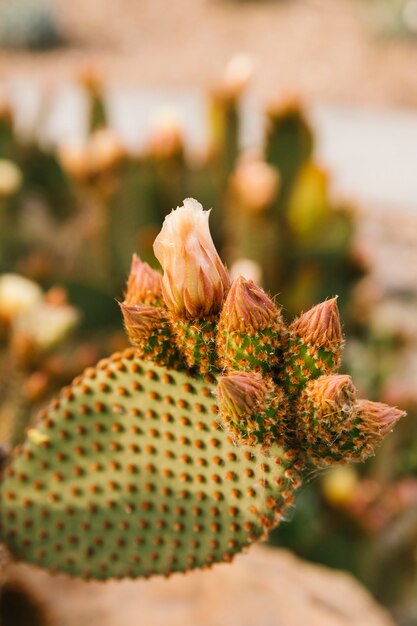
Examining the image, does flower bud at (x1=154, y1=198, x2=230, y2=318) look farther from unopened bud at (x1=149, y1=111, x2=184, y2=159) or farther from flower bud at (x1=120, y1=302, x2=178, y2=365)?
unopened bud at (x1=149, y1=111, x2=184, y2=159)

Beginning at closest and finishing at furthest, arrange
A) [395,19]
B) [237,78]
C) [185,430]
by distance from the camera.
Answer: [185,430]
[237,78]
[395,19]

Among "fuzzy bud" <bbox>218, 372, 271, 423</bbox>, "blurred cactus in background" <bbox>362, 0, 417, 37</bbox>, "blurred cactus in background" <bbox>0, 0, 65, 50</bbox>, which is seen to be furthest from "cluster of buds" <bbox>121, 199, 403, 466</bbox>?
"blurred cactus in background" <bbox>0, 0, 65, 50</bbox>

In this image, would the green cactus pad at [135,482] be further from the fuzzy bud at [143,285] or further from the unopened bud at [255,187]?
the unopened bud at [255,187]

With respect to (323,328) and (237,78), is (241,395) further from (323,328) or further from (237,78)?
(237,78)

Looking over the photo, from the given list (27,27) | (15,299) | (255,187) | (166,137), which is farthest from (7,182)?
(27,27)

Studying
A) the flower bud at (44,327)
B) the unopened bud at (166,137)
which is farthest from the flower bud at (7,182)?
the flower bud at (44,327)

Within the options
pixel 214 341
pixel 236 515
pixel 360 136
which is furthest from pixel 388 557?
pixel 360 136
